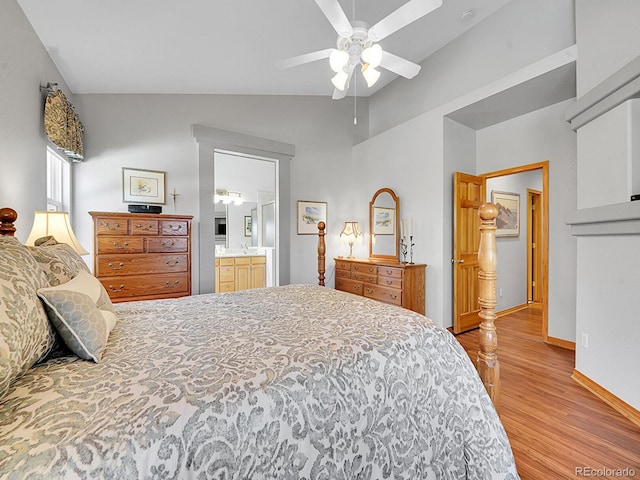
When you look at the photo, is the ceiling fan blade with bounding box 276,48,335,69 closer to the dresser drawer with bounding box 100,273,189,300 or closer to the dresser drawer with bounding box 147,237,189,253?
the dresser drawer with bounding box 147,237,189,253

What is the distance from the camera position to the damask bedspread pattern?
27.3 inches

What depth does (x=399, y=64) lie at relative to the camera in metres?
2.30

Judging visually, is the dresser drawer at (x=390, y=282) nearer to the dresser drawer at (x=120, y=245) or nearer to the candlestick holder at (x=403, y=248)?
the candlestick holder at (x=403, y=248)

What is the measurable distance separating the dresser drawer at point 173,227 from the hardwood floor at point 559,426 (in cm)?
328

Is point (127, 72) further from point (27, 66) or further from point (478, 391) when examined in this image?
point (478, 391)

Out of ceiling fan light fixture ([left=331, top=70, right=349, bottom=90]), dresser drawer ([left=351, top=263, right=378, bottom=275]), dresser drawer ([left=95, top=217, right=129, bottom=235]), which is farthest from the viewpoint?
dresser drawer ([left=351, top=263, right=378, bottom=275])

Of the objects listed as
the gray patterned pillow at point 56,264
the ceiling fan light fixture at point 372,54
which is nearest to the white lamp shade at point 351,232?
the ceiling fan light fixture at point 372,54

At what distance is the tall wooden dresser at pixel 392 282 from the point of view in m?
3.65

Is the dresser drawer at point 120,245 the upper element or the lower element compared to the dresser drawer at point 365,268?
upper

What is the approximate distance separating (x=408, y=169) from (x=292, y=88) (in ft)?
6.56

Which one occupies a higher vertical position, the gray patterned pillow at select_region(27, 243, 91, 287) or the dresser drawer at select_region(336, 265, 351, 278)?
the gray patterned pillow at select_region(27, 243, 91, 287)

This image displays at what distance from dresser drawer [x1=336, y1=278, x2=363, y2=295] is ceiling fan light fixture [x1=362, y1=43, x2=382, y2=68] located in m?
2.87

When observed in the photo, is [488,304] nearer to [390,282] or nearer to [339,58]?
[339,58]

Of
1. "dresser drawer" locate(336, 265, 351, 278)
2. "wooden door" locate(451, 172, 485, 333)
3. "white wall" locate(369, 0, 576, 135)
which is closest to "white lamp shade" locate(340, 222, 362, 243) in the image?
"dresser drawer" locate(336, 265, 351, 278)
